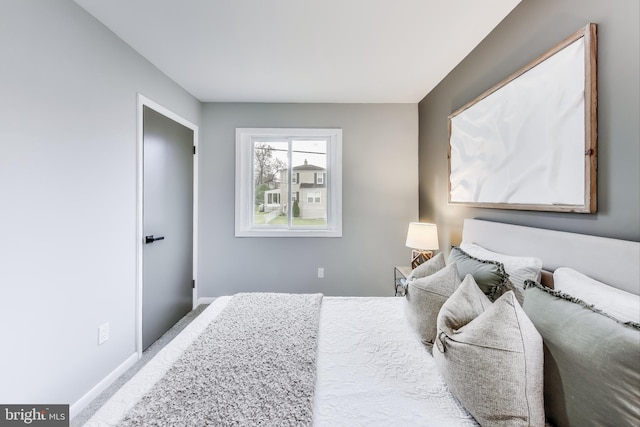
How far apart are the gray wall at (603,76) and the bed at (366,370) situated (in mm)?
106

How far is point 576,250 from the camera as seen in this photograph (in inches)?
45.3

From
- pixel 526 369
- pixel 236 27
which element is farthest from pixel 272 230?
pixel 526 369

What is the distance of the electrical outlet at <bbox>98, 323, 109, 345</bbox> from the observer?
A: 1772mm

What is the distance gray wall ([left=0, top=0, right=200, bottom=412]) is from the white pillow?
98.7 inches

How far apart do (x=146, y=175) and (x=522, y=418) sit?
271 cm

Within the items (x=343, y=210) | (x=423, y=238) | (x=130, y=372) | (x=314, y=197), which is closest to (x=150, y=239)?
(x=130, y=372)

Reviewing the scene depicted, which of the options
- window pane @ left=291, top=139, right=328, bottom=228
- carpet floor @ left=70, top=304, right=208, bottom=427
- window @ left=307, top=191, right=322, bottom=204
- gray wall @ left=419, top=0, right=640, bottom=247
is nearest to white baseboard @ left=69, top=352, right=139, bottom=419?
carpet floor @ left=70, top=304, right=208, bottom=427

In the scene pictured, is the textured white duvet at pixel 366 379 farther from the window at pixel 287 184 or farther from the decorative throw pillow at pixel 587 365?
the window at pixel 287 184

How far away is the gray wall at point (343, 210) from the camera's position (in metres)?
3.17

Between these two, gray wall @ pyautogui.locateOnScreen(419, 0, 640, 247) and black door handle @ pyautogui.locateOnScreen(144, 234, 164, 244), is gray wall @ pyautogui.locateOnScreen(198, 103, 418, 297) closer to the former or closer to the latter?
black door handle @ pyautogui.locateOnScreen(144, 234, 164, 244)

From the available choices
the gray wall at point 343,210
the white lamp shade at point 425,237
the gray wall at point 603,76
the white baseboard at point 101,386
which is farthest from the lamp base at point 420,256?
the white baseboard at point 101,386

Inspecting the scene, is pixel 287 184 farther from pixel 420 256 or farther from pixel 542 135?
pixel 542 135

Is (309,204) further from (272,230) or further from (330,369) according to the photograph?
(330,369)

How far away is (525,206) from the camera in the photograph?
4.86 ft
